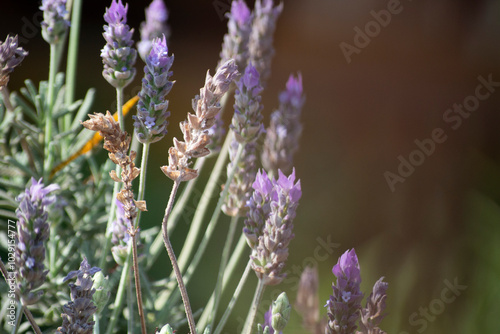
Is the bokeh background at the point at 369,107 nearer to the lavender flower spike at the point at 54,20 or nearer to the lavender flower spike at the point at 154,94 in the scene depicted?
the lavender flower spike at the point at 54,20

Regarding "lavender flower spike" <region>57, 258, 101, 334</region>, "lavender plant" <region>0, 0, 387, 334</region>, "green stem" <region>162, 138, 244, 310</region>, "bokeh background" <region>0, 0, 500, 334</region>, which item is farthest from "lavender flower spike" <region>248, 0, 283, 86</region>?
"bokeh background" <region>0, 0, 500, 334</region>

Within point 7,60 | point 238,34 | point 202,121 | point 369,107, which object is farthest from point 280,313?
point 369,107

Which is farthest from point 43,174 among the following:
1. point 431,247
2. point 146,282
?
point 431,247

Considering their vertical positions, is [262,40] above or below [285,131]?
above

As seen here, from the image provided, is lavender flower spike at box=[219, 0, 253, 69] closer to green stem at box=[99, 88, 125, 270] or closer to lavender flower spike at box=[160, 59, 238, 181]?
green stem at box=[99, 88, 125, 270]

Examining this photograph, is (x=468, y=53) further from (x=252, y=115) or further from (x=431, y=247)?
(x=252, y=115)

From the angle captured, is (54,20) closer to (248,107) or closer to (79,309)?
(248,107)
